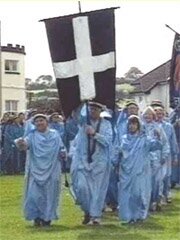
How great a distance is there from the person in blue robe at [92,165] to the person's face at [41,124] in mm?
516

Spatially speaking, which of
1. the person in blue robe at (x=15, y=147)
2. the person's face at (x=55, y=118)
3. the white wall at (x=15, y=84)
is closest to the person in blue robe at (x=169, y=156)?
the person's face at (x=55, y=118)

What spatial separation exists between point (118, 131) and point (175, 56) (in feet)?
10.1

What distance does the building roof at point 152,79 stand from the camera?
59481mm

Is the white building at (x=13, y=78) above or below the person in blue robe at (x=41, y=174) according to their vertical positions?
above

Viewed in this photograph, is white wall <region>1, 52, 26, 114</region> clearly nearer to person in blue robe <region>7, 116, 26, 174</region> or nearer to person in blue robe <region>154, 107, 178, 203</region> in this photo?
person in blue robe <region>7, 116, 26, 174</region>

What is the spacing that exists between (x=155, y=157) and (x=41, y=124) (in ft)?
10.0

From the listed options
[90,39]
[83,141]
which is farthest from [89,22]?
[83,141]

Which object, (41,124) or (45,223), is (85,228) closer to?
(45,223)

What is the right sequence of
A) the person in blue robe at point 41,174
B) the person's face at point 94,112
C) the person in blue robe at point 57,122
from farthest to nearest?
the person in blue robe at point 57,122 → the person in blue robe at point 41,174 → the person's face at point 94,112

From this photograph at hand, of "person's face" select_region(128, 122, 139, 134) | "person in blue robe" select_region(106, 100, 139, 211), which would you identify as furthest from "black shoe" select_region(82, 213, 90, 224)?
A: "person's face" select_region(128, 122, 139, 134)

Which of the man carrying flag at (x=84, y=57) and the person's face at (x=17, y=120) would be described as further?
the person's face at (x=17, y=120)

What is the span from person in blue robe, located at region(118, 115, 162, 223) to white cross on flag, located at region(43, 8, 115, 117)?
3.48ft

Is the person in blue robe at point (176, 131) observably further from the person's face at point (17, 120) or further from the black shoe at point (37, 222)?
the person's face at point (17, 120)

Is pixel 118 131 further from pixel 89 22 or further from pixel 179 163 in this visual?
pixel 179 163
